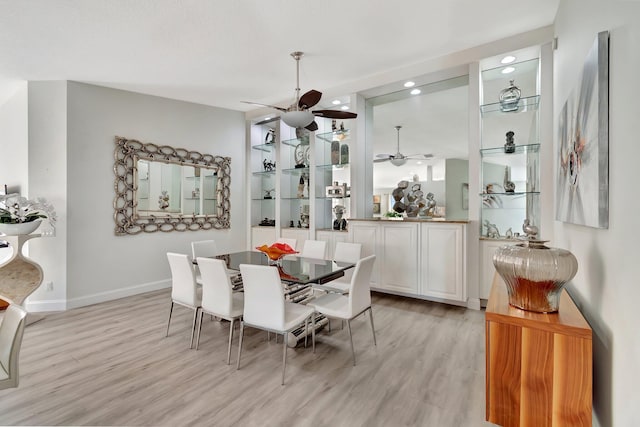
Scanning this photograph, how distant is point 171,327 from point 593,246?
11.7ft

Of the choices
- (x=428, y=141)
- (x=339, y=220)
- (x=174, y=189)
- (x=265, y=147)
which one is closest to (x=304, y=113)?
(x=339, y=220)

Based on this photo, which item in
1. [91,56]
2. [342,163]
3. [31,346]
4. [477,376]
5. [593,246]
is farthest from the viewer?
[342,163]

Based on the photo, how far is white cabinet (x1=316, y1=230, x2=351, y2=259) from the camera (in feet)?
15.1

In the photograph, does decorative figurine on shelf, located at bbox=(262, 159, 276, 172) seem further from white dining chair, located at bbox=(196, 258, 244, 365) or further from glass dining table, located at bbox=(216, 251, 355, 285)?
white dining chair, located at bbox=(196, 258, 244, 365)

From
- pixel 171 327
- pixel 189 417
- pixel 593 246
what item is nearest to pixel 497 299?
pixel 593 246

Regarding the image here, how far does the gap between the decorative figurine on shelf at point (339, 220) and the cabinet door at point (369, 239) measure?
1.53ft

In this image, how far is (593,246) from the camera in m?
1.61

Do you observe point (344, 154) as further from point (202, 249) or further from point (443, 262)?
point (202, 249)

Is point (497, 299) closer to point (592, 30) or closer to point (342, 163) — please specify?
point (592, 30)

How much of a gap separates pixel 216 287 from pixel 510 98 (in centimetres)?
372

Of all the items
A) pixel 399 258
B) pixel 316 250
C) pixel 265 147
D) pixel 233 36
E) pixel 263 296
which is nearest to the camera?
pixel 263 296

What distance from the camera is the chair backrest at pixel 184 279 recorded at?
267 centimetres

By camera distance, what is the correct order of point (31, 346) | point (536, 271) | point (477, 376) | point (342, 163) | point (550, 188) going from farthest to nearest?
point (342, 163) → point (550, 188) → point (31, 346) → point (477, 376) → point (536, 271)

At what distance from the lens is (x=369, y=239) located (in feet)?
13.7
